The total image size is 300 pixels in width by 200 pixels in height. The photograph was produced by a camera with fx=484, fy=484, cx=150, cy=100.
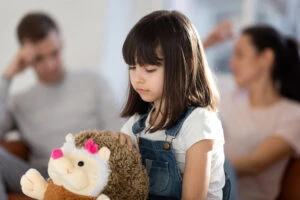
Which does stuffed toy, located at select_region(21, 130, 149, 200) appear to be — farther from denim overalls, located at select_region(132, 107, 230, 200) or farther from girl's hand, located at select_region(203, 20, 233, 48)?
girl's hand, located at select_region(203, 20, 233, 48)

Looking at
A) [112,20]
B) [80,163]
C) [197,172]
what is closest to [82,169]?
[80,163]

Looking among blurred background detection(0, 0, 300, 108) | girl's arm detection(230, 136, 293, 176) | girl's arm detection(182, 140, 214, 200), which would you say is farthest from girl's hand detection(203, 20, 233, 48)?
girl's arm detection(182, 140, 214, 200)

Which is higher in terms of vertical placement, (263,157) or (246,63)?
(246,63)

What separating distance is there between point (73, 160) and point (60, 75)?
1010mm

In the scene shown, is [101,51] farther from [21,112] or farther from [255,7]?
[255,7]

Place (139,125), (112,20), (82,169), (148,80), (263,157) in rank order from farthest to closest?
(112,20)
(263,157)
(139,125)
(148,80)
(82,169)

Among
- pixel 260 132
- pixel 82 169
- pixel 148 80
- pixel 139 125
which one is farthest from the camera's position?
pixel 260 132

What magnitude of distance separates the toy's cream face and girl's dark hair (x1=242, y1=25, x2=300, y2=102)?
0.97m

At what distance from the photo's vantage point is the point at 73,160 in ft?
2.95

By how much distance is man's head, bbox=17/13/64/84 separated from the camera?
5.72 feet

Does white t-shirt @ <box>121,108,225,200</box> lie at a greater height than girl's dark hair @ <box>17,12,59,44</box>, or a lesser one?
lesser

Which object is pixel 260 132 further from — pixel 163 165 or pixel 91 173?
pixel 91 173

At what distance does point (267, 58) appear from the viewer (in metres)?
1.70

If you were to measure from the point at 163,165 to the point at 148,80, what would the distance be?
188 millimetres
